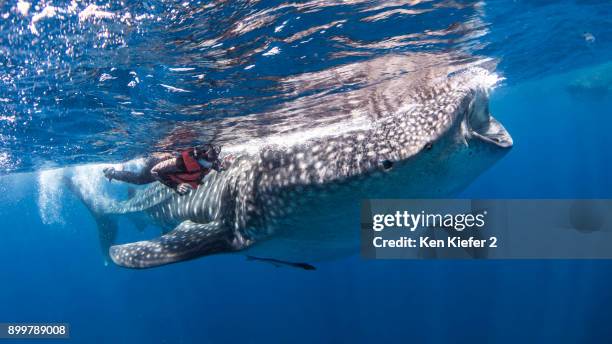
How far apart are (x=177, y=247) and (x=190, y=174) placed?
2238 millimetres

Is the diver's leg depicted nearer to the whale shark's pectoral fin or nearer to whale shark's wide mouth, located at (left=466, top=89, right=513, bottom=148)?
the whale shark's pectoral fin

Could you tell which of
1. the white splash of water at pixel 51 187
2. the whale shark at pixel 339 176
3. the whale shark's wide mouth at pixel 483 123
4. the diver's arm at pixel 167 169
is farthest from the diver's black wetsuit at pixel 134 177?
the white splash of water at pixel 51 187

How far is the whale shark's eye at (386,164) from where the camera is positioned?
436 cm

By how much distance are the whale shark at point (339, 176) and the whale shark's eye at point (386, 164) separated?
0.01 meters

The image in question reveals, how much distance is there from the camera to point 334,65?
7.54 meters

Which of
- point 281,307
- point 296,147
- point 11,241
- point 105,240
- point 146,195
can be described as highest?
point 296,147

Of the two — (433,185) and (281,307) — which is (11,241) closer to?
(281,307)

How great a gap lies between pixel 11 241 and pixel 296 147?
171 meters

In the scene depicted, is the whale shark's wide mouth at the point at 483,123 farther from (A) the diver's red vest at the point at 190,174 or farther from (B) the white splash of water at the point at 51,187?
(B) the white splash of water at the point at 51,187

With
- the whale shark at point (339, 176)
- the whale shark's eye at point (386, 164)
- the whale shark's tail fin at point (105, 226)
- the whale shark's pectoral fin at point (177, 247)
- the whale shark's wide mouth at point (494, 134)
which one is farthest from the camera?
the whale shark's tail fin at point (105, 226)

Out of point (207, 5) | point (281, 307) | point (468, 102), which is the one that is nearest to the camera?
point (468, 102)

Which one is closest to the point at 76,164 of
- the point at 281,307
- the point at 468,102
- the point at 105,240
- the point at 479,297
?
the point at 105,240

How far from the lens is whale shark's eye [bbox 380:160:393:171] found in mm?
4358

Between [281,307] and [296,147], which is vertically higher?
[296,147]
